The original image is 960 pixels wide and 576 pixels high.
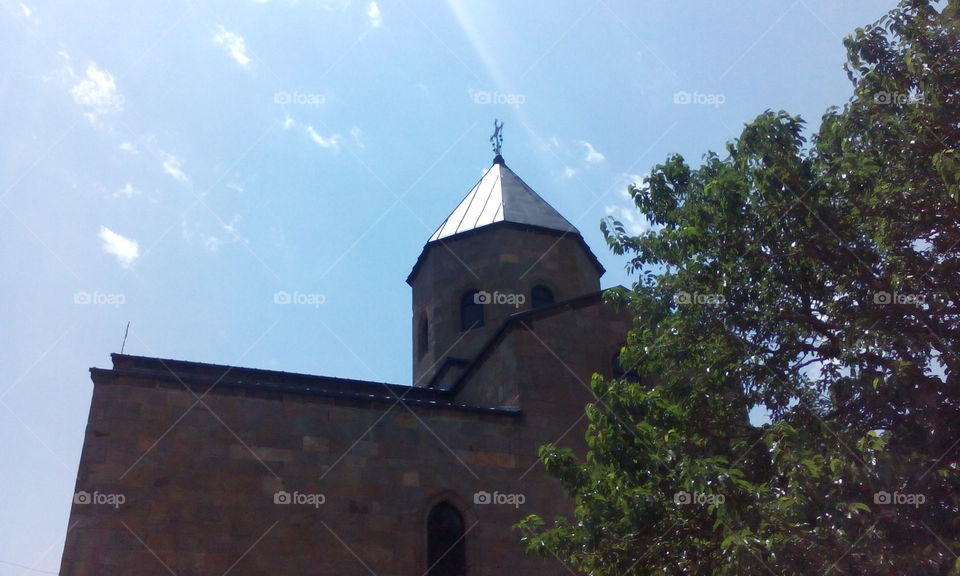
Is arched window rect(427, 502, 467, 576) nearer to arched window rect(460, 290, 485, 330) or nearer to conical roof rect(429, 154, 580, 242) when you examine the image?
arched window rect(460, 290, 485, 330)

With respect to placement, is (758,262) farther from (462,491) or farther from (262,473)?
(262,473)

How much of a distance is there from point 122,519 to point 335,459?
2717 mm

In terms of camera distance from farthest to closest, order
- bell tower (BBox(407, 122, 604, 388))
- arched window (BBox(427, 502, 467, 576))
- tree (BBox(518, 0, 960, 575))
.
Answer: bell tower (BBox(407, 122, 604, 388)) → arched window (BBox(427, 502, 467, 576)) → tree (BBox(518, 0, 960, 575))

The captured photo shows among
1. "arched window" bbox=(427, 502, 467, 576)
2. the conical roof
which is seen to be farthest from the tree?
the conical roof

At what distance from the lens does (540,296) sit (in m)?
17.1

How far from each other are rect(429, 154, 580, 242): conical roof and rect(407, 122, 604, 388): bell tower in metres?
0.03

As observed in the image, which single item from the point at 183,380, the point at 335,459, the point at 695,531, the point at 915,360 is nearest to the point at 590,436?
the point at 695,531

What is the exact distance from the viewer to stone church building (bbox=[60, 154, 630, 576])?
1074 cm

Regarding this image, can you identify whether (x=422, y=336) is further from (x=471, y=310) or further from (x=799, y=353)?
(x=799, y=353)

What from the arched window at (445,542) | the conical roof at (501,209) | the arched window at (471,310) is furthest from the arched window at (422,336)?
the arched window at (445,542)

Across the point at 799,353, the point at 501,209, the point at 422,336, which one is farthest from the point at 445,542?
the point at 501,209

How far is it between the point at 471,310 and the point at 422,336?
1.40 m

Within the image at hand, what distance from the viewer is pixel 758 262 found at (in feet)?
28.5

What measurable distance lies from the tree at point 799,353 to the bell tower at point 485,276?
738 centimetres
